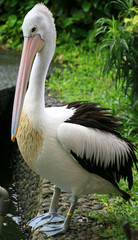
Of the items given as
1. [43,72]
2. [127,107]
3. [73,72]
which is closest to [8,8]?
[73,72]

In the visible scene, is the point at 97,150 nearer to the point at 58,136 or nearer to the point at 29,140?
the point at 58,136

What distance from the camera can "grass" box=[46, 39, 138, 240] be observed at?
3.07 meters

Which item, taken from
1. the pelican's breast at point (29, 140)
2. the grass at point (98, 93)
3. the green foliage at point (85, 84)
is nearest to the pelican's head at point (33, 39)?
the pelican's breast at point (29, 140)

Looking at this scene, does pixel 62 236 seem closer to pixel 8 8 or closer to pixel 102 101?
pixel 102 101

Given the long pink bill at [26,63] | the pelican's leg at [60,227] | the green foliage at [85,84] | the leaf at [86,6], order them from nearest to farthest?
the long pink bill at [26,63]
the pelican's leg at [60,227]
the green foliage at [85,84]
the leaf at [86,6]

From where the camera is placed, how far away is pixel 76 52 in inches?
298

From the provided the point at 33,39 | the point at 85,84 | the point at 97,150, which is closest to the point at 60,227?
the point at 97,150

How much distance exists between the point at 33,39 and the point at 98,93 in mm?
3018

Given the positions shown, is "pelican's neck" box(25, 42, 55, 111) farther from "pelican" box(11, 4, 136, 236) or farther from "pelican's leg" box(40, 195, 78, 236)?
"pelican's leg" box(40, 195, 78, 236)

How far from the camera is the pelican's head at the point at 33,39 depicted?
2684 mm

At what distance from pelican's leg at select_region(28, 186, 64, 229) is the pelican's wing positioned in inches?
17.5

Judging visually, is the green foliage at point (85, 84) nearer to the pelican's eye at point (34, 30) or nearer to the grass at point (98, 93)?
the grass at point (98, 93)

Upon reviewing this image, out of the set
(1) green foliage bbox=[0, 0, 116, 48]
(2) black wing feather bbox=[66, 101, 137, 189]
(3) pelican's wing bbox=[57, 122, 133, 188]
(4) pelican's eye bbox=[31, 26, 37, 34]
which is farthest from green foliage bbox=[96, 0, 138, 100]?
(1) green foliage bbox=[0, 0, 116, 48]

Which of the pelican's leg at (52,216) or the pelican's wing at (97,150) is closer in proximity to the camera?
the pelican's wing at (97,150)
